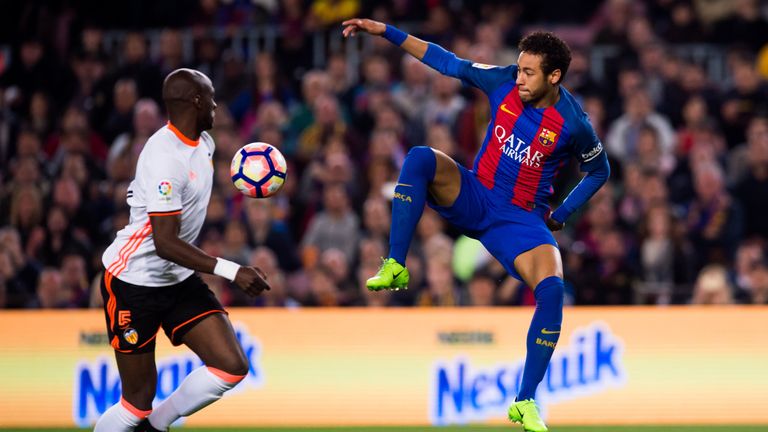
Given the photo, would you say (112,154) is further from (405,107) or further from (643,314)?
(643,314)

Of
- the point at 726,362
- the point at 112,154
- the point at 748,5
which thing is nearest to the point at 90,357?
the point at 112,154

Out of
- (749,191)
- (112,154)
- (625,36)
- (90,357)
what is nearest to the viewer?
(90,357)

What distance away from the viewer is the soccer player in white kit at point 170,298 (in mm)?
6582

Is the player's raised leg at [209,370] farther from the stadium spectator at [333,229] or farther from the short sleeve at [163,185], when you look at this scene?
the stadium spectator at [333,229]

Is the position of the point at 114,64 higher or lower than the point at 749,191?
higher

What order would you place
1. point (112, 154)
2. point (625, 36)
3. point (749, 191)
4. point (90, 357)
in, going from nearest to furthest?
1. point (90, 357)
2. point (749, 191)
3. point (112, 154)
4. point (625, 36)

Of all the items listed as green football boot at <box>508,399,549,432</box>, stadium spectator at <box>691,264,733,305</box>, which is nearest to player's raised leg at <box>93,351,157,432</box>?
green football boot at <box>508,399,549,432</box>

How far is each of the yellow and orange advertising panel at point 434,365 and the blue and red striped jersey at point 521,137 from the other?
9.42 ft

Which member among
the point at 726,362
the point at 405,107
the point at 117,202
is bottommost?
the point at 726,362

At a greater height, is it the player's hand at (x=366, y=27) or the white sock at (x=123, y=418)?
the player's hand at (x=366, y=27)

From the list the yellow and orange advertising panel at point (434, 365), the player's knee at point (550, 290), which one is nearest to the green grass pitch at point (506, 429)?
the yellow and orange advertising panel at point (434, 365)

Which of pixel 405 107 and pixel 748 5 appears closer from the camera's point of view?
pixel 405 107

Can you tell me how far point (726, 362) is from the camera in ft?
32.1

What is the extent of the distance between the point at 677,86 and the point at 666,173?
4.01ft
